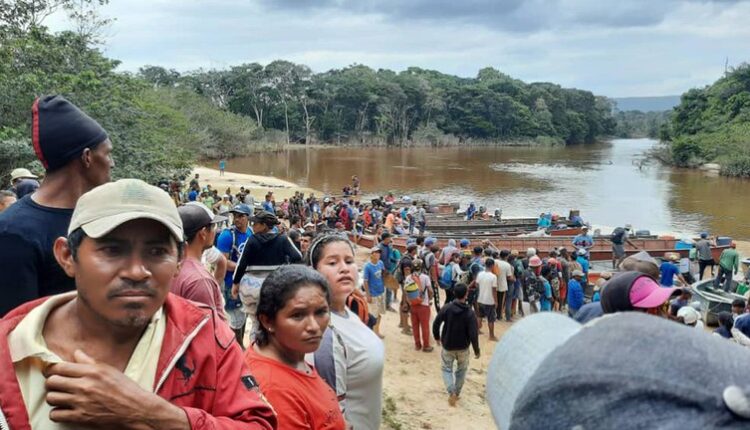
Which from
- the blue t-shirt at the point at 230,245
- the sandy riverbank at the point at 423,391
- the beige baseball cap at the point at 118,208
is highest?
the beige baseball cap at the point at 118,208

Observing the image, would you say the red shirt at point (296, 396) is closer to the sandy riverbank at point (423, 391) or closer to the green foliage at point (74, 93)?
the sandy riverbank at point (423, 391)

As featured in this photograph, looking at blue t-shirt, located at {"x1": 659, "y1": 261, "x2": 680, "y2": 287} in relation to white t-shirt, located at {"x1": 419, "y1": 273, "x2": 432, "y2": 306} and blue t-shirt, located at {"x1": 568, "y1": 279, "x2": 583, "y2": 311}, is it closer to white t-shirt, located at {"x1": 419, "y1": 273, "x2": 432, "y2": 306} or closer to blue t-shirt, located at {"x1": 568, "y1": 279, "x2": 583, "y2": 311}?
blue t-shirt, located at {"x1": 568, "y1": 279, "x2": 583, "y2": 311}

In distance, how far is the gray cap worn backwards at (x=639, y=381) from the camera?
1.96ft

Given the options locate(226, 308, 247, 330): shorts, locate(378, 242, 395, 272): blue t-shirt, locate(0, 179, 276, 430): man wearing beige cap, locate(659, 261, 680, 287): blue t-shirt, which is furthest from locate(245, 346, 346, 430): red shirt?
locate(659, 261, 680, 287): blue t-shirt

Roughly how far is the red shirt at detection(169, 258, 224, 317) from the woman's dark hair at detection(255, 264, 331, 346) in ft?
1.18

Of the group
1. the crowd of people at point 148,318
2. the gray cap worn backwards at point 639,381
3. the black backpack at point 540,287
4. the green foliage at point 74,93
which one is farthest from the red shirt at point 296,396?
the green foliage at point 74,93

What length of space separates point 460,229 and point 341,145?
4927 centimetres

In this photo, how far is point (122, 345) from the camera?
4.38 feet

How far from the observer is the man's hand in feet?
3.74

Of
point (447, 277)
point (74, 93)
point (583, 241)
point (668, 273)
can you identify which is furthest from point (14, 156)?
point (583, 241)

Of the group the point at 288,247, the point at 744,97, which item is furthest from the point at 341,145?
the point at 288,247

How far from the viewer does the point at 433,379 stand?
693 centimetres

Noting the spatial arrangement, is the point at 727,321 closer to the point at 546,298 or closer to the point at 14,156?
the point at 546,298

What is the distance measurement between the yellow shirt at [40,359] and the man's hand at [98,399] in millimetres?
24
